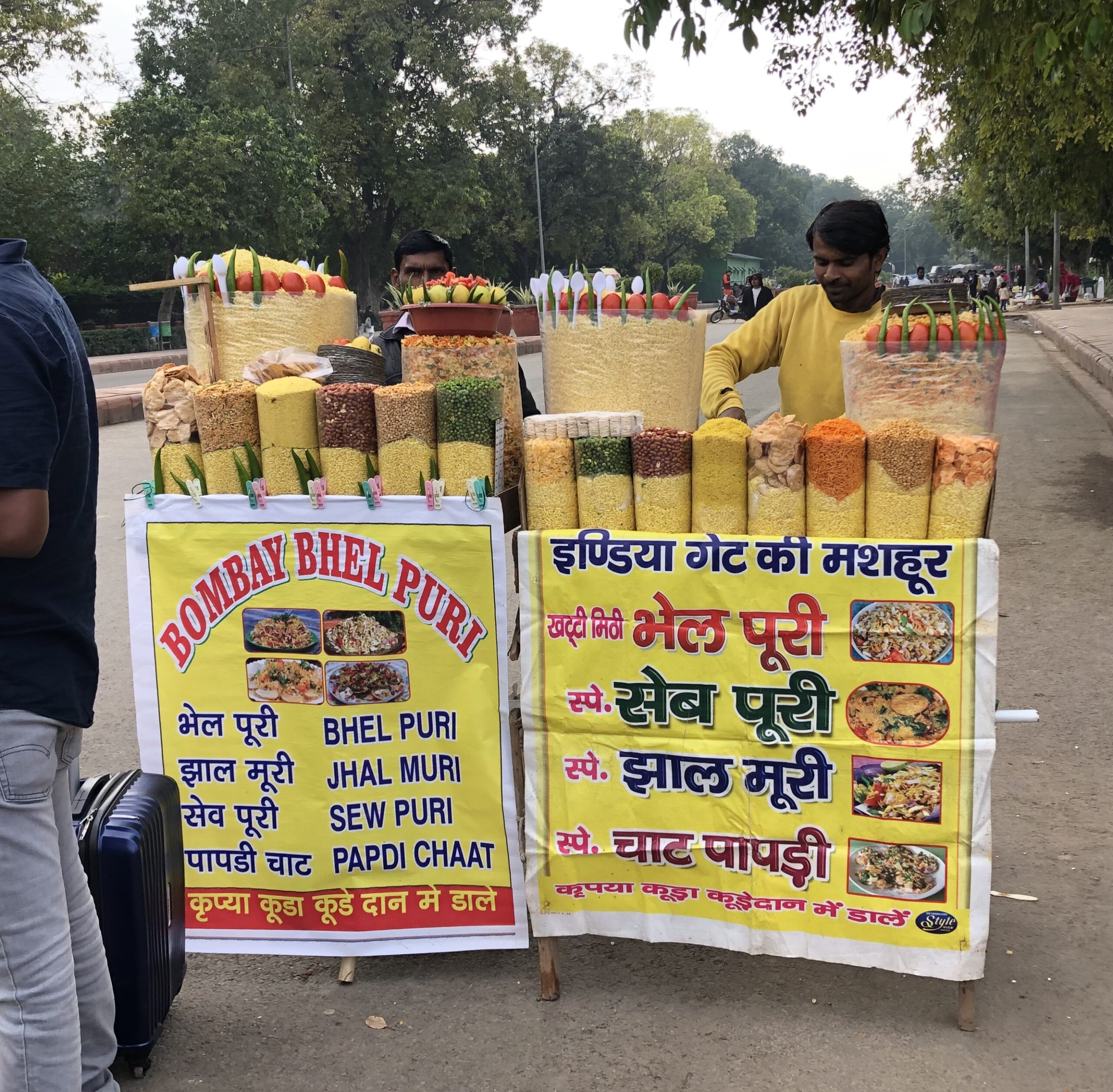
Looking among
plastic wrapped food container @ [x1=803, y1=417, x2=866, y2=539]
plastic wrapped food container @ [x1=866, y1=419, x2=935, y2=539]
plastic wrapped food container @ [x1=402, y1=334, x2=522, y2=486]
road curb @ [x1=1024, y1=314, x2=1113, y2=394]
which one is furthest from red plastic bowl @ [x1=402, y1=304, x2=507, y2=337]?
road curb @ [x1=1024, y1=314, x2=1113, y2=394]

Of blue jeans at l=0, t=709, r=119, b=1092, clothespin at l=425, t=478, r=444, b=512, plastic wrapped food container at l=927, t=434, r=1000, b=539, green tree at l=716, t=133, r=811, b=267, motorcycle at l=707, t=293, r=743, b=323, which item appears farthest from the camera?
Answer: green tree at l=716, t=133, r=811, b=267

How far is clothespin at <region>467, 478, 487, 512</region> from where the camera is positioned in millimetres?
2582

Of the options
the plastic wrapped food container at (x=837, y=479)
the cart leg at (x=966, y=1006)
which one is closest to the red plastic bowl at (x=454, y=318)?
the plastic wrapped food container at (x=837, y=479)

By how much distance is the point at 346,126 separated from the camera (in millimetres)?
35812

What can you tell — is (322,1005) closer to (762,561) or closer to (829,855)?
(829,855)

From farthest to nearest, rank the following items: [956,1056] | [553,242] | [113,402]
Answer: [553,242] < [113,402] < [956,1056]

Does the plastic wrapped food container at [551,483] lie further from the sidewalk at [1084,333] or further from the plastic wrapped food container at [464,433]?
the sidewalk at [1084,333]

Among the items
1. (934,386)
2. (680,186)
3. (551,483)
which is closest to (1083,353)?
(934,386)

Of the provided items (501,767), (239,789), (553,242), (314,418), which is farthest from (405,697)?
(553,242)

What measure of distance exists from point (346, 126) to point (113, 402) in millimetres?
24412

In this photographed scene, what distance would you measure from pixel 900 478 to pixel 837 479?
0.44 ft

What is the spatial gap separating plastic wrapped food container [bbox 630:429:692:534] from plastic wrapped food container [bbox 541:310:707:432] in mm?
219

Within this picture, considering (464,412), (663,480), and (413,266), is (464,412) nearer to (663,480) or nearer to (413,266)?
(663,480)

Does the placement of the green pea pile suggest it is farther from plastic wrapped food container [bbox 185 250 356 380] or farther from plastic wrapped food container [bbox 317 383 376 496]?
plastic wrapped food container [bbox 185 250 356 380]
